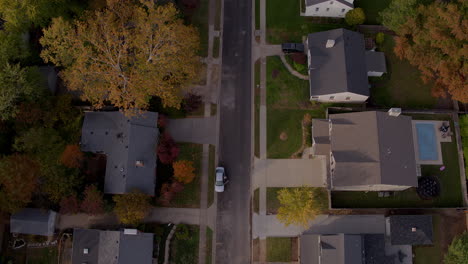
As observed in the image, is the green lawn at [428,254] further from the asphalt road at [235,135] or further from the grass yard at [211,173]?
the grass yard at [211,173]

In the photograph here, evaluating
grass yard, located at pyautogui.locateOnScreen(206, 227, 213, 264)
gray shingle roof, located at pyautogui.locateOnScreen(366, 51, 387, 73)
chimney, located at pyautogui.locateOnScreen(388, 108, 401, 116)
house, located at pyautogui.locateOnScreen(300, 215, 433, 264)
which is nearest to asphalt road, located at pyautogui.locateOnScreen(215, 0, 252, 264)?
grass yard, located at pyautogui.locateOnScreen(206, 227, 213, 264)

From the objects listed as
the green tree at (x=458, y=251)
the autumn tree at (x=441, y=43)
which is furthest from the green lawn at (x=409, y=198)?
the autumn tree at (x=441, y=43)

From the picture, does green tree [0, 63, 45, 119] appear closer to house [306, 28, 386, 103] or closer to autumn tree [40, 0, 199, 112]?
autumn tree [40, 0, 199, 112]

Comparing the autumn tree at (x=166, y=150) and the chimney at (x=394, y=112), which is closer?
the chimney at (x=394, y=112)

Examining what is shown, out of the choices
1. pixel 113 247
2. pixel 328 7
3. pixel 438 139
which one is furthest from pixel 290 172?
pixel 328 7

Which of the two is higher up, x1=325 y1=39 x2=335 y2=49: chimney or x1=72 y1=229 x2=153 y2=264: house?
x1=325 y1=39 x2=335 y2=49: chimney

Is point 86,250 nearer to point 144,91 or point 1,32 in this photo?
point 144,91
